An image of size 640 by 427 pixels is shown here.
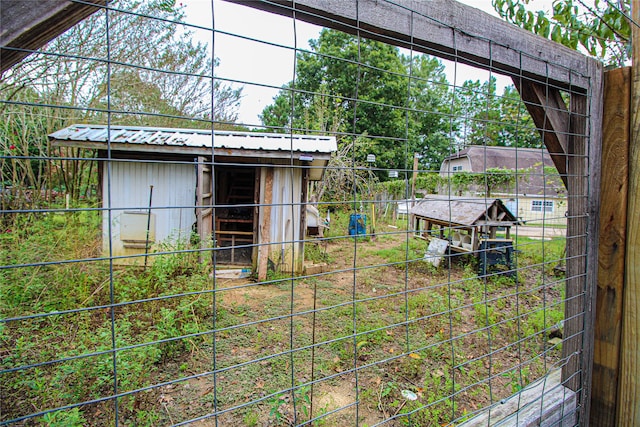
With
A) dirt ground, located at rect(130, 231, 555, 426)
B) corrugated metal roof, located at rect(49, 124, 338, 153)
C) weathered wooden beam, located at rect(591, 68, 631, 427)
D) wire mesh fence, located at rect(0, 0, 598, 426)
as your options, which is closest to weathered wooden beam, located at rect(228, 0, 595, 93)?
wire mesh fence, located at rect(0, 0, 598, 426)

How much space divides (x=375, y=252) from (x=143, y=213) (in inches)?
180

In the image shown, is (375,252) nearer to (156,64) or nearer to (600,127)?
(600,127)

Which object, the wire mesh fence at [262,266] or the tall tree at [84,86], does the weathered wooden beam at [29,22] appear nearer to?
the wire mesh fence at [262,266]

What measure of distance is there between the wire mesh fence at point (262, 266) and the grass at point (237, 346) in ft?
0.08

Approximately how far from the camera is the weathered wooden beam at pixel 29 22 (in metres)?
0.53

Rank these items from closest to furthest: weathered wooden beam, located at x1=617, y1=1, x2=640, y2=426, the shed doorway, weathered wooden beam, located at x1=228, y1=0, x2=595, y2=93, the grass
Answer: weathered wooden beam, located at x1=228, y1=0, x2=595, y2=93 < weathered wooden beam, located at x1=617, y1=1, x2=640, y2=426 < the grass < the shed doorway

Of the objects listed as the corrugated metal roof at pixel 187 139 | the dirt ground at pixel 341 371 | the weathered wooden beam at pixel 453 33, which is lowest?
the dirt ground at pixel 341 371

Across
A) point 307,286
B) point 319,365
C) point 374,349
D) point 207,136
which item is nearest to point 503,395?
point 374,349

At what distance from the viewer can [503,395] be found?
227 centimetres

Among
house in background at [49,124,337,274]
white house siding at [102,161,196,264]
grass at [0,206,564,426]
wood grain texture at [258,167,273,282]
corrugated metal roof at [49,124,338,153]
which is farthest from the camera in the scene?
white house siding at [102,161,196,264]

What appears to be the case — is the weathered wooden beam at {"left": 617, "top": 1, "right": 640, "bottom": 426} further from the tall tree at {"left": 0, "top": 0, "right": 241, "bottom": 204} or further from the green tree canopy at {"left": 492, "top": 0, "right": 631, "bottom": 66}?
the tall tree at {"left": 0, "top": 0, "right": 241, "bottom": 204}

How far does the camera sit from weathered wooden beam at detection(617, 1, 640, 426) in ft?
3.93

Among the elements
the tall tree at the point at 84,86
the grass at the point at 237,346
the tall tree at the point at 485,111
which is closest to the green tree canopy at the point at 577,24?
the tall tree at the point at 485,111

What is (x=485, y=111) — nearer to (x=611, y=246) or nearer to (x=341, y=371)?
(x=611, y=246)
